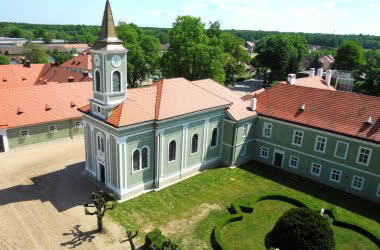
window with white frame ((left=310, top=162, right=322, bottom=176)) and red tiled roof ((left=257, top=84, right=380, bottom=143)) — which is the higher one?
red tiled roof ((left=257, top=84, right=380, bottom=143))

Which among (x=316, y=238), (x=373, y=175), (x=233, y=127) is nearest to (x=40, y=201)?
(x=233, y=127)

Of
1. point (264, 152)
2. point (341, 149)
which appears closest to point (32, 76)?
point (264, 152)

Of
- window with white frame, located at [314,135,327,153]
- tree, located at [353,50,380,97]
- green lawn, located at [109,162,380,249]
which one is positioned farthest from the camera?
tree, located at [353,50,380,97]

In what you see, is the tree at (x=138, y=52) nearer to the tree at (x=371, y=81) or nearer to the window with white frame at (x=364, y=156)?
the tree at (x=371, y=81)

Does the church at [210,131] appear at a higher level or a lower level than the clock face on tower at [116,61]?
lower

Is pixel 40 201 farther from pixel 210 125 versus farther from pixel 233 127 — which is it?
pixel 233 127

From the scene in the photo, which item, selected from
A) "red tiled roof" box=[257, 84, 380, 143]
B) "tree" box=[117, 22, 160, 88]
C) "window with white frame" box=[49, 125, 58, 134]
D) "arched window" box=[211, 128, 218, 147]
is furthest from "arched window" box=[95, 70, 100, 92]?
"tree" box=[117, 22, 160, 88]

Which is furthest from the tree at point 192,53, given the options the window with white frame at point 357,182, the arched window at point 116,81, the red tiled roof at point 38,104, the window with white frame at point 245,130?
the window with white frame at point 357,182

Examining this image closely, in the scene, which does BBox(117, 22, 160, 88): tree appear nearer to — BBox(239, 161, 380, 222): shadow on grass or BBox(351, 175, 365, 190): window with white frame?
BBox(239, 161, 380, 222): shadow on grass
